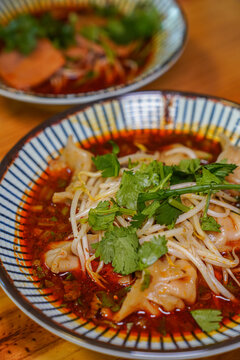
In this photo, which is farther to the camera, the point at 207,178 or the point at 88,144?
the point at 88,144

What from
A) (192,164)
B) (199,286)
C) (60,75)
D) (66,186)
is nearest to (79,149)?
(66,186)

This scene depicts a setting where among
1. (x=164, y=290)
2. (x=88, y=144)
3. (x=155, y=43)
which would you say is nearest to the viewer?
(x=164, y=290)

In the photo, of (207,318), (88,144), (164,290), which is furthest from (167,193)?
(88,144)

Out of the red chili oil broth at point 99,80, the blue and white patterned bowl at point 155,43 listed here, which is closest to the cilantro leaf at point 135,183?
the blue and white patterned bowl at point 155,43

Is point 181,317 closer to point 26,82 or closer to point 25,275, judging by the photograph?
point 25,275

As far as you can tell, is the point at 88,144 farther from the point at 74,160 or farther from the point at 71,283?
the point at 71,283

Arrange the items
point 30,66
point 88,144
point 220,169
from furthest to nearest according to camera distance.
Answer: point 30,66, point 88,144, point 220,169

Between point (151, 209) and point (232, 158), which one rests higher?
point (232, 158)

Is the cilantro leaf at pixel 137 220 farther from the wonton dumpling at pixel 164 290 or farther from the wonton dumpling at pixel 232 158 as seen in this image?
the wonton dumpling at pixel 232 158
